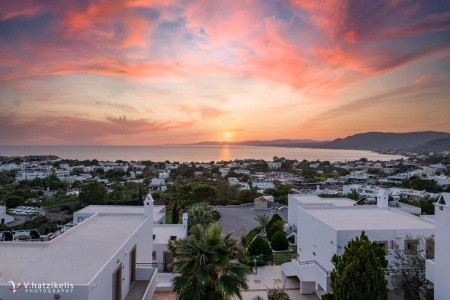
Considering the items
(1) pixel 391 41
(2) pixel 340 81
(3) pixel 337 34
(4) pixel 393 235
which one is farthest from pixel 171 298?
(2) pixel 340 81

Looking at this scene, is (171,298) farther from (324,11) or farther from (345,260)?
(324,11)

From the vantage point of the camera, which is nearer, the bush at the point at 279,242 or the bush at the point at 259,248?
the bush at the point at 259,248

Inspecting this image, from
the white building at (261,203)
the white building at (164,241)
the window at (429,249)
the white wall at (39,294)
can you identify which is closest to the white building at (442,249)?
the window at (429,249)

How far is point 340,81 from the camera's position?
3059cm

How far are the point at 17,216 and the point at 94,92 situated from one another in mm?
15937

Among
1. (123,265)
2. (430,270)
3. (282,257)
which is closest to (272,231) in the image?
(282,257)

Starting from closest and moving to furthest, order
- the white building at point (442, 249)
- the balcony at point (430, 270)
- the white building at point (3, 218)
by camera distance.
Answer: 1. the white building at point (442, 249)
2. the balcony at point (430, 270)
3. the white building at point (3, 218)

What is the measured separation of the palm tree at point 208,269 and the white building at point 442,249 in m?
5.36

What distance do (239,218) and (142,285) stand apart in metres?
23.9

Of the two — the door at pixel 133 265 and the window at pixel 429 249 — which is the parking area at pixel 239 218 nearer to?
the window at pixel 429 249

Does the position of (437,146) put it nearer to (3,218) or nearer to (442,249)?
(3,218)

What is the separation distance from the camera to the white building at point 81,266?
6.64m

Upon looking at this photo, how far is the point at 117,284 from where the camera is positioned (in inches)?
361

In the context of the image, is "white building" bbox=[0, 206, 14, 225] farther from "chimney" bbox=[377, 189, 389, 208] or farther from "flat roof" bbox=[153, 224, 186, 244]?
"chimney" bbox=[377, 189, 389, 208]
